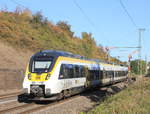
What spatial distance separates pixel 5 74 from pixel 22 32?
17123 mm

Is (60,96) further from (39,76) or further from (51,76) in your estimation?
(39,76)

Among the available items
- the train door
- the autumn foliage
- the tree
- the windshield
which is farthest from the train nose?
the tree

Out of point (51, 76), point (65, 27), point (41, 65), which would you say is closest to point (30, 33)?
point (65, 27)

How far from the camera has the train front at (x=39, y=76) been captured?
15.0m

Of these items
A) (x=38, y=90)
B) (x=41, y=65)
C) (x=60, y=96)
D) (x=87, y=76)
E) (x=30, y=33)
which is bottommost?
(x=60, y=96)

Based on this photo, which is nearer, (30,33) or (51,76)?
(51,76)

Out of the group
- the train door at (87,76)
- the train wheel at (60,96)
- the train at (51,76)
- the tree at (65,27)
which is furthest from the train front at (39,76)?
the tree at (65,27)

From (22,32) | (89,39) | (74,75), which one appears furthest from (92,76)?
(89,39)

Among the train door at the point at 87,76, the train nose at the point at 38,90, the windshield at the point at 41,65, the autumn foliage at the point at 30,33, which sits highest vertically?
the autumn foliage at the point at 30,33

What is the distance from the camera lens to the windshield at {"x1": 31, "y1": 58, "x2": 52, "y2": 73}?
51.1ft

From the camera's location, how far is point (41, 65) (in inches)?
625

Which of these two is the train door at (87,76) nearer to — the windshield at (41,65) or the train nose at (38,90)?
the windshield at (41,65)

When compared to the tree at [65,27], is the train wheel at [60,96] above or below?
below

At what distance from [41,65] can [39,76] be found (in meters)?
0.86
